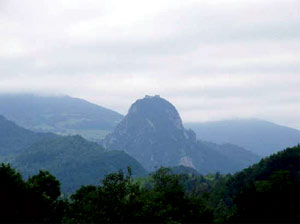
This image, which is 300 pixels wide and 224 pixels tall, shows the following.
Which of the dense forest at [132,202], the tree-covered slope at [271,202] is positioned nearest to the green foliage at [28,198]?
the dense forest at [132,202]

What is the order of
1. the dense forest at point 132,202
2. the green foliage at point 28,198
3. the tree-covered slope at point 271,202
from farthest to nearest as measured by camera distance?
1. the green foliage at point 28,198
2. the tree-covered slope at point 271,202
3. the dense forest at point 132,202

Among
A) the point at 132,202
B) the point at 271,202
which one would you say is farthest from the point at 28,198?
the point at 271,202

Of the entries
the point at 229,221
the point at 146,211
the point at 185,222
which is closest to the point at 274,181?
the point at 229,221

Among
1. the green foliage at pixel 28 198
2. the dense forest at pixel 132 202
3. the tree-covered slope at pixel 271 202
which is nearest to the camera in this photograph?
the dense forest at pixel 132 202

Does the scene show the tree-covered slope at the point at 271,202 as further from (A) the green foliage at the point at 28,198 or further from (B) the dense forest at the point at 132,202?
(A) the green foliage at the point at 28,198

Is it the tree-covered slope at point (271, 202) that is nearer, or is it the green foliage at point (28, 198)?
the tree-covered slope at point (271, 202)

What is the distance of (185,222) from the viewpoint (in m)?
89.4

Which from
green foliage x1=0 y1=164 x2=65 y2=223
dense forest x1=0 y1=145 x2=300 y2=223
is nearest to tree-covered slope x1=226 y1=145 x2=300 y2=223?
dense forest x1=0 y1=145 x2=300 y2=223

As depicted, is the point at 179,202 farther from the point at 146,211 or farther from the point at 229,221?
the point at 146,211

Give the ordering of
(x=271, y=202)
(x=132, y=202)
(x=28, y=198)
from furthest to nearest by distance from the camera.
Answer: (x=28, y=198) → (x=271, y=202) → (x=132, y=202)

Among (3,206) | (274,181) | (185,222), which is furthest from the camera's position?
(185,222)

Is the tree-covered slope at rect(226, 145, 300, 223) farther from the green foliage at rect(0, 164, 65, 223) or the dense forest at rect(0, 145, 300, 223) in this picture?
the green foliage at rect(0, 164, 65, 223)

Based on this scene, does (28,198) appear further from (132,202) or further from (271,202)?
(271,202)

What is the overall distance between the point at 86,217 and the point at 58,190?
33274 millimetres
